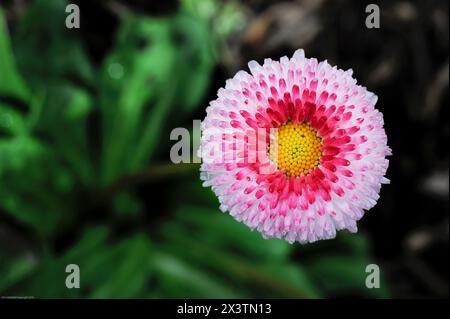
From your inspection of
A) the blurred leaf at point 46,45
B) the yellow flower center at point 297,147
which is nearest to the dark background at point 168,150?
the blurred leaf at point 46,45

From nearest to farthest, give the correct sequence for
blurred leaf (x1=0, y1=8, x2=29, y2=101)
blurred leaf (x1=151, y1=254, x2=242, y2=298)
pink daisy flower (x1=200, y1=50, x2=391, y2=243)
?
1. pink daisy flower (x1=200, y1=50, x2=391, y2=243)
2. blurred leaf (x1=151, y1=254, x2=242, y2=298)
3. blurred leaf (x1=0, y1=8, x2=29, y2=101)

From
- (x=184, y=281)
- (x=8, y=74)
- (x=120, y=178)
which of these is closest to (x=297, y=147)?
(x=184, y=281)

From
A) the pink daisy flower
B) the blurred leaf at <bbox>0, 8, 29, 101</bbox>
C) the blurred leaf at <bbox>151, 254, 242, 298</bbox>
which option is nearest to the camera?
the pink daisy flower

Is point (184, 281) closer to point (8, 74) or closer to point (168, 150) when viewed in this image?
point (168, 150)

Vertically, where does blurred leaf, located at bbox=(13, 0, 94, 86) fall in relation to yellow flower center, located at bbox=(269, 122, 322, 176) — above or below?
above

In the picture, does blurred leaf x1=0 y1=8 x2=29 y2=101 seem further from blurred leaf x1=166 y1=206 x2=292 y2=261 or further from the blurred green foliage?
blurred leaf x1=166 y1=206 x2=292 y2=261

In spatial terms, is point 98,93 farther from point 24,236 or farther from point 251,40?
point 251,40

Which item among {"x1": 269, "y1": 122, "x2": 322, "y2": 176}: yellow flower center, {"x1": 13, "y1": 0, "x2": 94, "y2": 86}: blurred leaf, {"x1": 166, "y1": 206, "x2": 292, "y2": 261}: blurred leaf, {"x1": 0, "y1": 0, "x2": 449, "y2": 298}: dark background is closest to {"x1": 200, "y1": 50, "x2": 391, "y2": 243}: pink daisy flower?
{"x1": 269, "y1": 122, "x2": 322, "y2": 176}: yellow flower center
